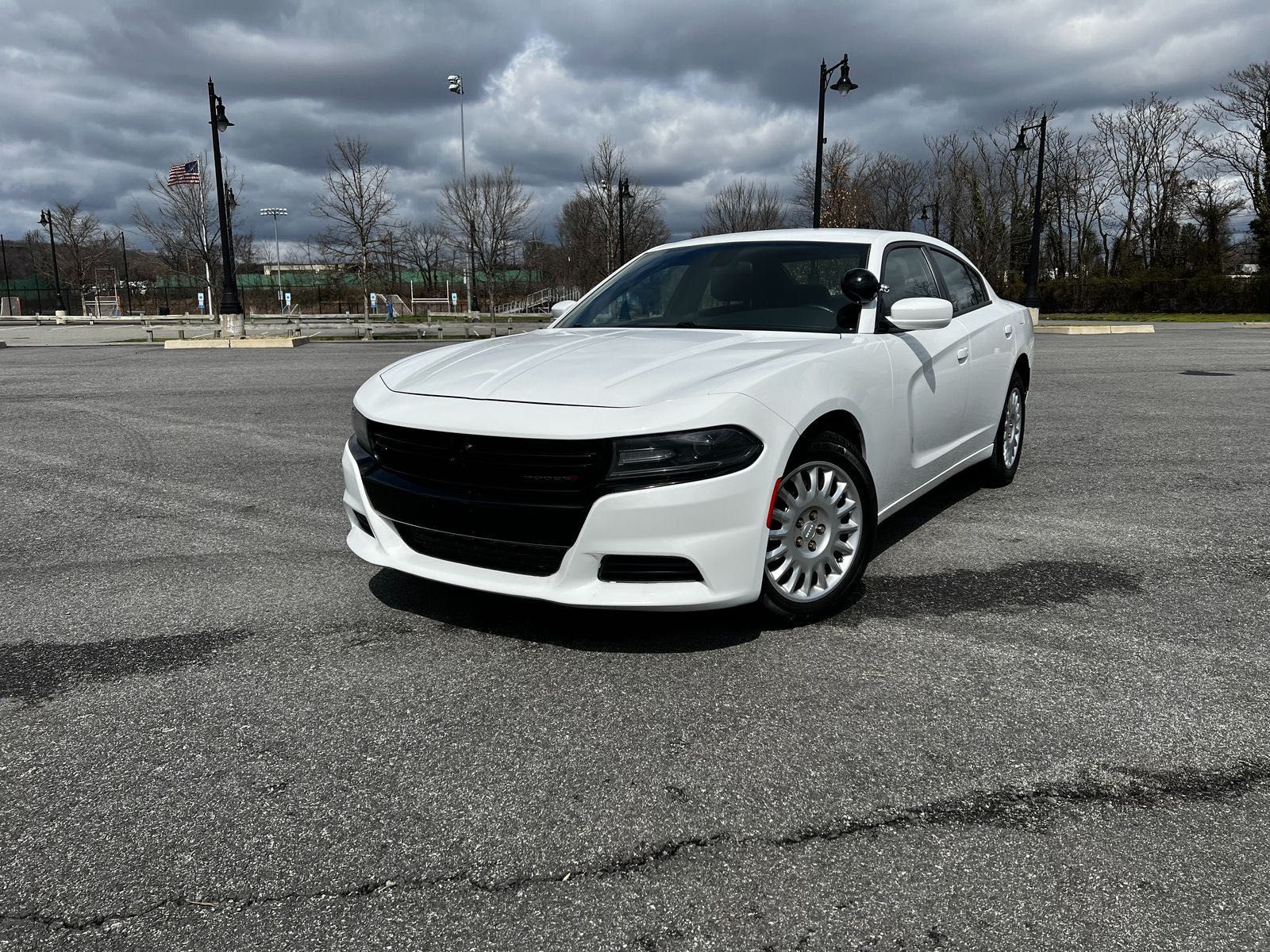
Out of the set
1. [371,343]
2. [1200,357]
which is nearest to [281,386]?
[371,343]

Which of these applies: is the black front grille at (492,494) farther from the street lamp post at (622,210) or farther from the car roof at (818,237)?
the street lamp post at (622,210)

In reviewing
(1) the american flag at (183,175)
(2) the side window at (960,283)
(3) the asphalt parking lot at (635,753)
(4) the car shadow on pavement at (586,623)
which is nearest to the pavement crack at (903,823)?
(3) the asphalt parking lot at (635,753)

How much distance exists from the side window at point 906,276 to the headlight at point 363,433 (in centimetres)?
242

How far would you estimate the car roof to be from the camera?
479 centimetres

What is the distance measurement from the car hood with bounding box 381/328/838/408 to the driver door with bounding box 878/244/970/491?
1.59ft

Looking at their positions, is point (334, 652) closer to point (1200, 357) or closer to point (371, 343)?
point (1200, 357)

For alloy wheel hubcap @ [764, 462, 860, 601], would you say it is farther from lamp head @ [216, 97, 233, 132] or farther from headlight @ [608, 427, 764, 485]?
lamp head @ [216, 97, 233, 132]

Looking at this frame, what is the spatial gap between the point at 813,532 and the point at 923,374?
1.31 metres

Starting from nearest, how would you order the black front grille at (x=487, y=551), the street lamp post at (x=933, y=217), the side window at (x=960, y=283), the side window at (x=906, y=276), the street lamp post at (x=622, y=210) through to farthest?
1. the black front grille at (x=487, y=551)
2. the side window at (x=906, y=276)
3. the side window at (x=960, y=283)
4. the street lamp post at (x=622, y=210)
5. the street lamp post at (x=933, y=217)

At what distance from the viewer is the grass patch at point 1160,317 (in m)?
36.3

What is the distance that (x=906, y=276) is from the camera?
4906mm

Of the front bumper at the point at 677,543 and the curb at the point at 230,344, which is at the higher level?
the curb at the point at 230,344

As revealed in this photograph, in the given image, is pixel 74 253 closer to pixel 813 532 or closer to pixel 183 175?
pixel 183 175

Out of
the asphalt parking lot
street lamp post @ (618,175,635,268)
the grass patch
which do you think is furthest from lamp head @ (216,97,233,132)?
the grass patch
